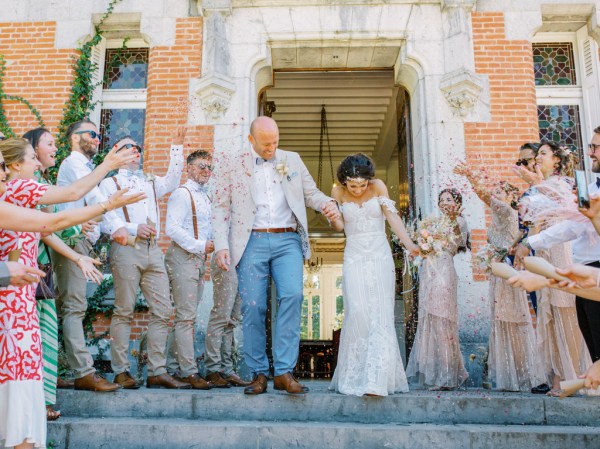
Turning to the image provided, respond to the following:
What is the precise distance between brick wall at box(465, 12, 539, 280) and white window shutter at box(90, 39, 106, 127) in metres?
4.66

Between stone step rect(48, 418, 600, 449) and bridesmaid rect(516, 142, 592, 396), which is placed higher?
bridesmaid rect(516, 142, 592, 396)

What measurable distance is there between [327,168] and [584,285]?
526 inches

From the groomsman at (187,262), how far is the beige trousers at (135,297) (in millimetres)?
136

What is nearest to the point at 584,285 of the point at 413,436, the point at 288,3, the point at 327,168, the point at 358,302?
the point at 413,436

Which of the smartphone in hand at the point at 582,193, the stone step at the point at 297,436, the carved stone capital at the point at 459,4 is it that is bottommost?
the stone step at the point at 297,436

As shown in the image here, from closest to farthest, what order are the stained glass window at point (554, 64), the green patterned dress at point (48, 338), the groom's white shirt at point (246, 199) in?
the green patterned dress at point (48, 338)
the groom's white shirt at point (246, 199)
the stained glass window at point (554, 64)

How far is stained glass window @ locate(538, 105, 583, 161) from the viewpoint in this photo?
7.61 metres

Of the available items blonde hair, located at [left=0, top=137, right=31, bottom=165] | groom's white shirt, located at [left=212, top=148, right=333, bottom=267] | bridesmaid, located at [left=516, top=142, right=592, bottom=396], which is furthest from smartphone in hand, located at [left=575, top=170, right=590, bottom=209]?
blonde hair, located at [left=0, top=137, right=31, bottom=165]

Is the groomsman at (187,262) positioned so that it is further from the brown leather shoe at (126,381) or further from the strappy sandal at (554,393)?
the strappy sandal at (554,393)

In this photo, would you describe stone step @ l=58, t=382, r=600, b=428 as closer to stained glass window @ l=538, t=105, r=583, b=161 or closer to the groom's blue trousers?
the groom's blue trousers

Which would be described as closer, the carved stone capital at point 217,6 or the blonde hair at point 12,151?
the blonde hair at point 12,151

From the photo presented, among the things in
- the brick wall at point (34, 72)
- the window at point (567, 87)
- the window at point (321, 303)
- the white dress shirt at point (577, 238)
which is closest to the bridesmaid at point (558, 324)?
the white dress shirt at point (577, 238)

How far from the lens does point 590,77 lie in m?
7.53

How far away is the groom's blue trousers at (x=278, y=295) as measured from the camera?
4531 millimetres
